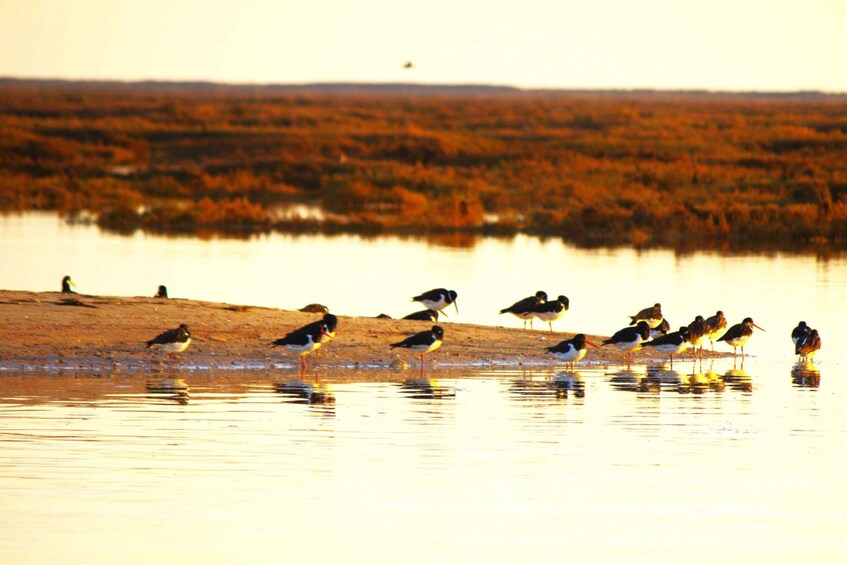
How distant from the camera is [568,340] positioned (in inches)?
748

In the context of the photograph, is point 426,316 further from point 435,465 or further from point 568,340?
point 435,465

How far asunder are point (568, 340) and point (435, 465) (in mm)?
6794

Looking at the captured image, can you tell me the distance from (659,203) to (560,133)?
1568 inches

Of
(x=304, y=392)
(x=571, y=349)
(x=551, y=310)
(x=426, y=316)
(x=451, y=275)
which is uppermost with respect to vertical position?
(x=451, y=275)

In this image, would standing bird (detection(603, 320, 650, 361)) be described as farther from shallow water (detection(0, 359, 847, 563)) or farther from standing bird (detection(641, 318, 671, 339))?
shallow water (detection(0, 359, 847, 563))

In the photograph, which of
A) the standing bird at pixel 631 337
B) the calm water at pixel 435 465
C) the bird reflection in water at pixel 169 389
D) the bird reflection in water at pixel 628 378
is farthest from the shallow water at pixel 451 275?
the calm water at pixel 435 465

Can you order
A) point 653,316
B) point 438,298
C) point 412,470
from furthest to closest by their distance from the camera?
1. point 438,298
2. point 653,316
3. point 412,470

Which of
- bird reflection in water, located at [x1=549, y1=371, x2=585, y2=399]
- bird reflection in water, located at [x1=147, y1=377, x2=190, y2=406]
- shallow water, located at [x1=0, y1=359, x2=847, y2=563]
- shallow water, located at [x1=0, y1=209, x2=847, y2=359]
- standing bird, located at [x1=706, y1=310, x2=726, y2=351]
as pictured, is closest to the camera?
shallow water, located at [x1=0, y1=359, x2=847, y2=563]

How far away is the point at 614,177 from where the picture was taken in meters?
47.8

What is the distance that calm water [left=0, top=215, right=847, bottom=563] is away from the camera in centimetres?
1015

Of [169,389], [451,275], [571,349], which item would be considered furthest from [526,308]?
[451,275]

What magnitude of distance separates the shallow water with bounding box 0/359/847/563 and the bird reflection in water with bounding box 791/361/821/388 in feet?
1.34

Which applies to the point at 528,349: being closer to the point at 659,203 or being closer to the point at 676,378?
the point at 676,378

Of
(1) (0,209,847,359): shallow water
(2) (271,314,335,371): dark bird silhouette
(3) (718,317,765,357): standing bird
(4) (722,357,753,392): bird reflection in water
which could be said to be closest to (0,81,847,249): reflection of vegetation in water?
(1) (0,209,847,359): shallow water
